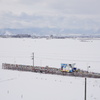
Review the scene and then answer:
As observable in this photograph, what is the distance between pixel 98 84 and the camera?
21359 mm

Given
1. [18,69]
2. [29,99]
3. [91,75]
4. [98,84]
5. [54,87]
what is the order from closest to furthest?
[29,99] → [54,87] → [98,84] → [91,75] → [18,69]

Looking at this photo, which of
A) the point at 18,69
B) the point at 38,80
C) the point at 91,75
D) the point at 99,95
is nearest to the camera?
the point at 99,95

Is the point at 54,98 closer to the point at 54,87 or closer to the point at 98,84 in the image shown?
the point at 54,87

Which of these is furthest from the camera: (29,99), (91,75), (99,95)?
(91,75)

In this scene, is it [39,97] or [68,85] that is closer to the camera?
[39,97]

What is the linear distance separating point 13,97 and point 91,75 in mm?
13109

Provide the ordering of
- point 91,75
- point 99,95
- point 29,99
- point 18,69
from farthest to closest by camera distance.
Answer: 1. point 18,69
2. point 91,75
3. point 99,95
4. point 29,99

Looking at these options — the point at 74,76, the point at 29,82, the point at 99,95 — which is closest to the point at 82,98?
the point at 99,95

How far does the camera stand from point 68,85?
20.8 meters

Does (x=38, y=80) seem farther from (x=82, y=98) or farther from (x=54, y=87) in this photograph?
(x=82, y=98)

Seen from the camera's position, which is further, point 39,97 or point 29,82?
point 29,82

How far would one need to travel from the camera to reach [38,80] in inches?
905

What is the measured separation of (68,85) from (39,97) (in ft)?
17.3

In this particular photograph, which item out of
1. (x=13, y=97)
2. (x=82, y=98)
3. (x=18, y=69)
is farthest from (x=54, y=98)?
(x=18, y=69)
